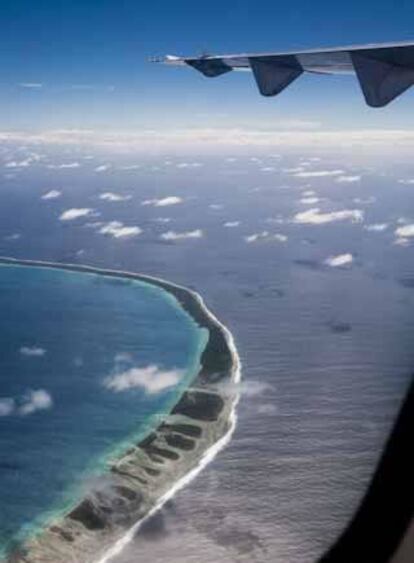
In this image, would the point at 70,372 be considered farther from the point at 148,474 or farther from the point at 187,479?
the point at 187,479

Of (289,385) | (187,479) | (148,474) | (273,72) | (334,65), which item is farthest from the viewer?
(289,385)


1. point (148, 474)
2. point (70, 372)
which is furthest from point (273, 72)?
point (70, 372)

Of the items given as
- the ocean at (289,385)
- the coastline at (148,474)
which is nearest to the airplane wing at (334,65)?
the ocean at (289,385)

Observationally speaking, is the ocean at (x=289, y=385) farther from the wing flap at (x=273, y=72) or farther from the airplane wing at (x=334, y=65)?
the wing flap at (x=273, y=72)

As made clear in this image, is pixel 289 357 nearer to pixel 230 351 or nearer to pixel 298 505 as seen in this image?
pixel 230 351

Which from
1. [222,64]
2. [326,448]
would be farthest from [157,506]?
[222,64]

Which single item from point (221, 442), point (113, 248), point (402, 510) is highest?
point (402, 510)
